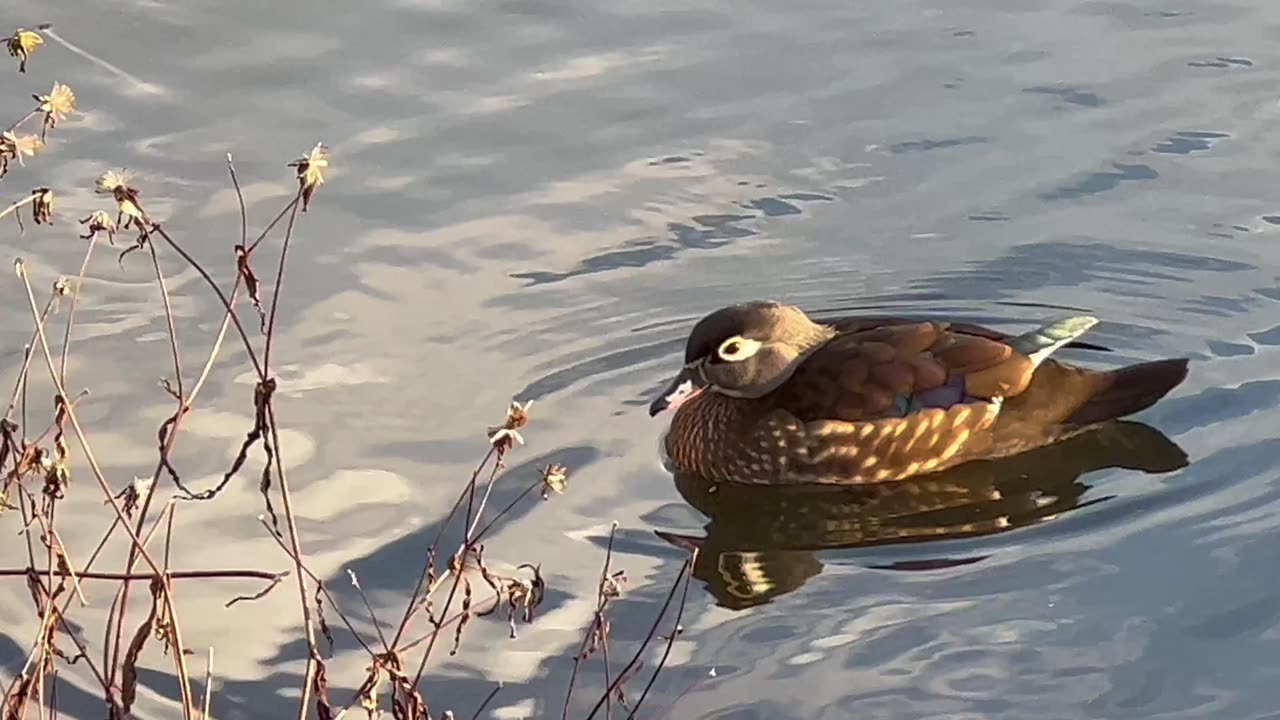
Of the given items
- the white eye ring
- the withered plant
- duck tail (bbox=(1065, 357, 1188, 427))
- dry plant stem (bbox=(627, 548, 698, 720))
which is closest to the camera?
the withered plant

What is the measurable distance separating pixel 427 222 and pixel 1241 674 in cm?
369

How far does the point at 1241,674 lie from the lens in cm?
582

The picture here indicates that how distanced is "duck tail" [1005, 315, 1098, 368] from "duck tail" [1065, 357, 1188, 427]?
0.18 m

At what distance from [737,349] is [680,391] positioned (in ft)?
0.76

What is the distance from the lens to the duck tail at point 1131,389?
7.09m

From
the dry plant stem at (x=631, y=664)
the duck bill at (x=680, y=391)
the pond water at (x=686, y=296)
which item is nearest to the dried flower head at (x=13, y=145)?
the dry plant stem at (x=631, y=664)

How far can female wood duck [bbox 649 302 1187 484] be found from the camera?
23.3 feet

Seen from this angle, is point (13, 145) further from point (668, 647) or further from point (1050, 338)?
point (1050, 338)

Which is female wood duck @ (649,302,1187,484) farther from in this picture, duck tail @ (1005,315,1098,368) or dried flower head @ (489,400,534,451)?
dried flower head @ (489,400,534,451)

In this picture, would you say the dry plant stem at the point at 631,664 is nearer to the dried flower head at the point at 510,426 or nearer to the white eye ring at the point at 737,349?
the dried flower head at the point at 510,426

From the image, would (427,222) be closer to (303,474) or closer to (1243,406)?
(303,474)

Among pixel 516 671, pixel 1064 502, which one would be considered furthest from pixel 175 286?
pixel 1064 502

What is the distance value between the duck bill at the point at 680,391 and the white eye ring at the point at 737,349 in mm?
109

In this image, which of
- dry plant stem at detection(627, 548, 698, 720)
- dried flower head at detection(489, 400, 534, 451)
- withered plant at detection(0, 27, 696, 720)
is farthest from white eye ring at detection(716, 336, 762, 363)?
dried flower head at detection(489, 400, 534, 451)
